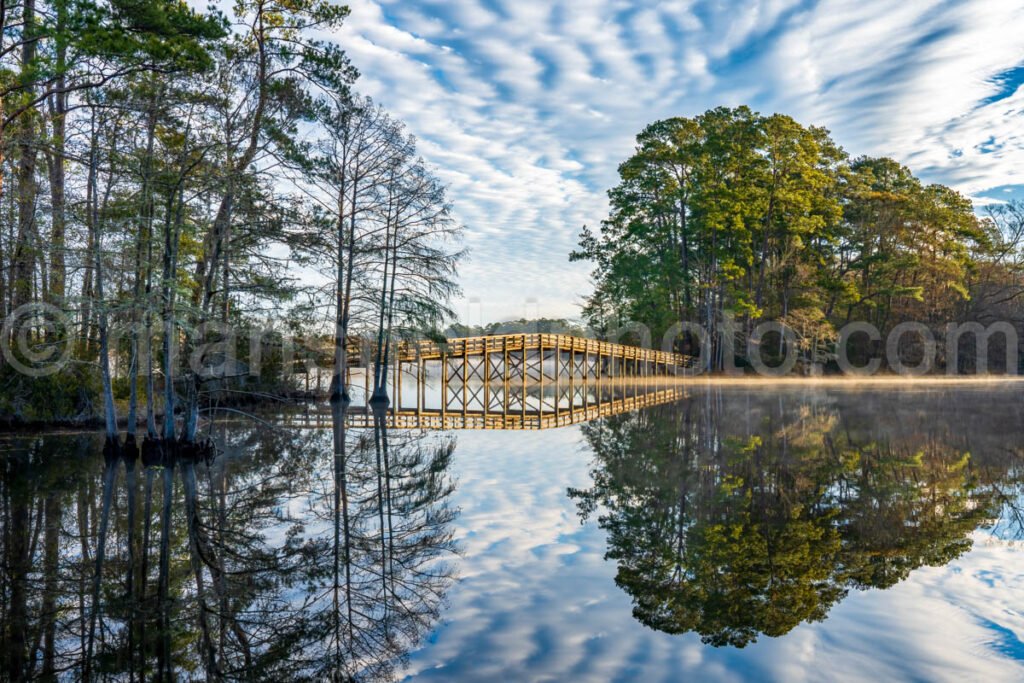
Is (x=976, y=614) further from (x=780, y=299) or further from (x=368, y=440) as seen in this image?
(x=780, y=299)

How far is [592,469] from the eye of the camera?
35.0 ft

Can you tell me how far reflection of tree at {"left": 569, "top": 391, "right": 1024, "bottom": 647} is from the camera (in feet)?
16.7

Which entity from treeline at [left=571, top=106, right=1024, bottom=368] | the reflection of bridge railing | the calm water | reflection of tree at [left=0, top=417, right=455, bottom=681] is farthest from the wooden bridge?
reflection of tree at [left=0, top=417, right=455, bottom=681]

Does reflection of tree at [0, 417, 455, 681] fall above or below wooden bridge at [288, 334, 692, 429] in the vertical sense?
below

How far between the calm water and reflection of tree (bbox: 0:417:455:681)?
0.09ft

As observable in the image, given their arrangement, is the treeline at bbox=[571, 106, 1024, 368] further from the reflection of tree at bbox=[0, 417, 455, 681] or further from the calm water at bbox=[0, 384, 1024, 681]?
the reflection of tree at bbox=[0, 417, 455, 681]

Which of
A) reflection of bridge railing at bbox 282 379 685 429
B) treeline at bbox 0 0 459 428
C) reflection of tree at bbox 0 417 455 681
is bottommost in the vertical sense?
reflection of tree at bbox 0 417 455 681

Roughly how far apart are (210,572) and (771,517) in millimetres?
5473

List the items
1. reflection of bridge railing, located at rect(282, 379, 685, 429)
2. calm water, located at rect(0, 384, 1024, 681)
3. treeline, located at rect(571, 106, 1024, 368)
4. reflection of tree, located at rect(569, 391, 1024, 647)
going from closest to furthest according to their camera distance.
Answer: calm water, located at rect(0, 384, 1024, 681) < reflection of tree, located at rect(569, 391, 1024, 647) < reflection of bridge railing, located at rect(282, 379, 685, 429) < treeline, located at rect(571, 106, 1024, 368)

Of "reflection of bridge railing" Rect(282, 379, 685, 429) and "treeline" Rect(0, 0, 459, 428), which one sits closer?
"treeline" Rect(0, 0, 459, 428)

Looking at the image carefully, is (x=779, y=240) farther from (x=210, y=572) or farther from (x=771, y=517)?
(x=210, y=572)

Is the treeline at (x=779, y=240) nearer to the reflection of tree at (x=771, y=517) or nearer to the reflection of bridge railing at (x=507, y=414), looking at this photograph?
the reflection of bridge railing at (x=507, y=414)

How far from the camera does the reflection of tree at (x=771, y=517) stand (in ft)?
16.7

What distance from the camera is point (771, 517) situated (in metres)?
7.31
